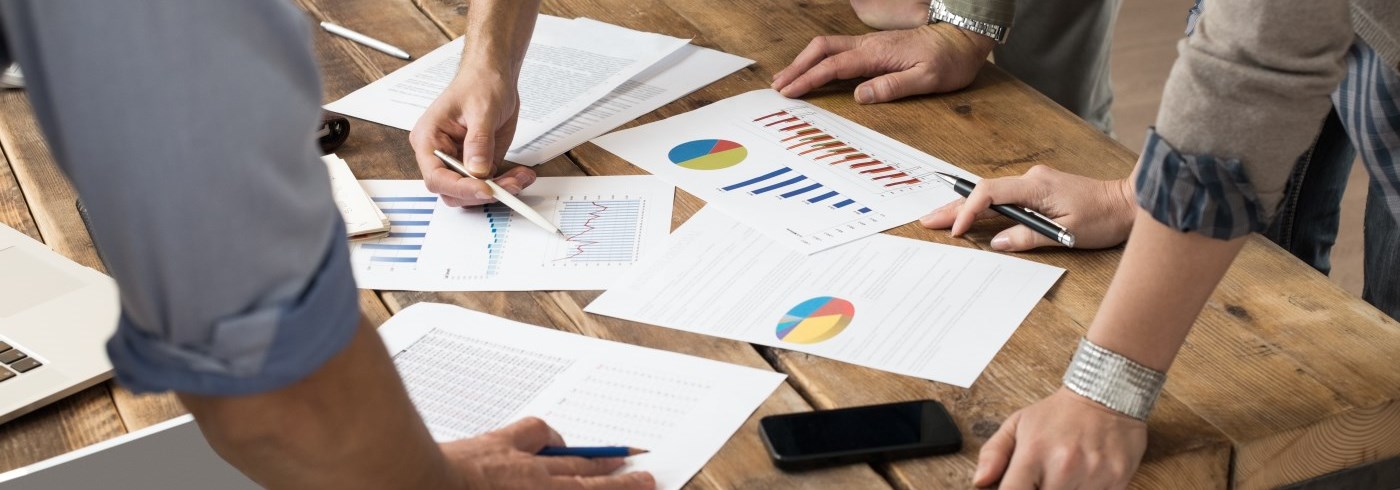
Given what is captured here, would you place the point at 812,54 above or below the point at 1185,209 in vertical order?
below

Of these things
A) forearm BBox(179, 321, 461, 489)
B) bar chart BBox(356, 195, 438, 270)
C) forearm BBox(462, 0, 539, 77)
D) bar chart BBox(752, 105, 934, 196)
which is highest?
forearm BBox(179, 321, 461, 489)

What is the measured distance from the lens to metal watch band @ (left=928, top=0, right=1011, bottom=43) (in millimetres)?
1572

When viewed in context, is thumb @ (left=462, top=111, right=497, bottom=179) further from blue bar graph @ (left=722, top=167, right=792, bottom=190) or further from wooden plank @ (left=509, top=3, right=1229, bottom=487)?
blue bar graph @ (left=722, top=167, right=792, bottom=190)

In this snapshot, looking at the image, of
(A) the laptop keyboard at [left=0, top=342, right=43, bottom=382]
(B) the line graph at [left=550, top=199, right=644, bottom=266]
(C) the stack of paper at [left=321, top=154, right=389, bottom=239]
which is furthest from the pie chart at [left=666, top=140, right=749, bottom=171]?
(A) the laptop keyboard at [left=0, top=342, right=43, bottom=382]

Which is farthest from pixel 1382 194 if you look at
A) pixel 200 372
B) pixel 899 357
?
pixel 200 372

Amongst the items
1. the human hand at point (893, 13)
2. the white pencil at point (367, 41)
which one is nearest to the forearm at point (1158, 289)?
the human hand at point (893, 13)

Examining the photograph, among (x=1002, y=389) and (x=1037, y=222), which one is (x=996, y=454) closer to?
(x=1002, y=389)

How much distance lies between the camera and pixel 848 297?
1.11 metres

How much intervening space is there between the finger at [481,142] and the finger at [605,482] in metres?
0.53

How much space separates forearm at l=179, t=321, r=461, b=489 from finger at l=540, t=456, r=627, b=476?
0.72ft

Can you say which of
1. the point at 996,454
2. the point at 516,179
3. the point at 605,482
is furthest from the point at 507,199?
the point at 996,454

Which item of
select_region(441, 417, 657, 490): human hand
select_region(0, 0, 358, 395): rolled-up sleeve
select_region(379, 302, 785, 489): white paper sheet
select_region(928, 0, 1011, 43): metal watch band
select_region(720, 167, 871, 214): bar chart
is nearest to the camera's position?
select_region(0, 0, 358, 395): rolled-up sleeve

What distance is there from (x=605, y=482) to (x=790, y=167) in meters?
0.58

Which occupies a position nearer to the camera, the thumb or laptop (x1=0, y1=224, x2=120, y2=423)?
laptop (x1=0, y1=224, x2=120, y2=423)
